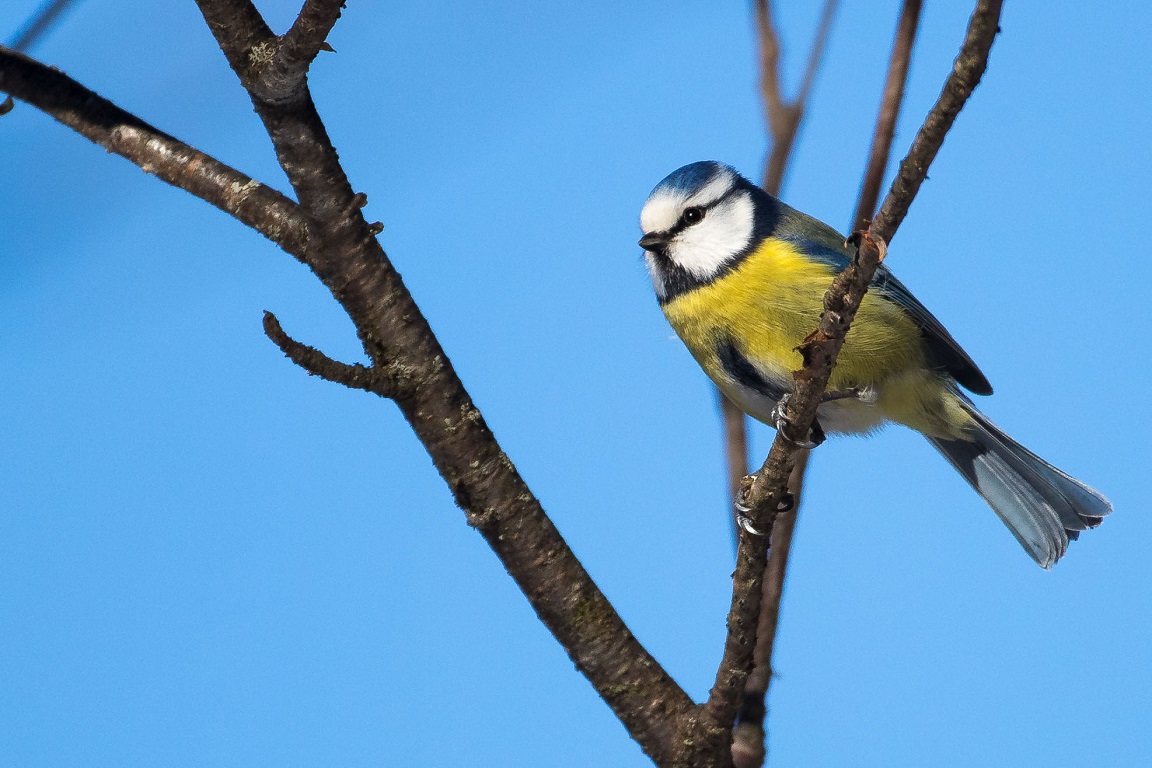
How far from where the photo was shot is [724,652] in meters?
1.28

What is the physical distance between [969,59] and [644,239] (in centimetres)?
107

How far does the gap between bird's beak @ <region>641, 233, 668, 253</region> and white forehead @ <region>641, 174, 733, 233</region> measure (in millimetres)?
12

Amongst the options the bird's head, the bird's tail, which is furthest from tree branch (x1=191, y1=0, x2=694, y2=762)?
the bird's tail

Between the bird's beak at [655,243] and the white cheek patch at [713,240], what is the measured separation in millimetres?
15

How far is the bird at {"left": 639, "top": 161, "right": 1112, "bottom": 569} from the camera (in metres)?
A: 1.69

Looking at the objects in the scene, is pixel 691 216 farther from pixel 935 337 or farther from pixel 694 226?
pixel 935 337

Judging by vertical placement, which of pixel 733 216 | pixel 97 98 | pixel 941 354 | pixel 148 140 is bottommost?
pixel 941 354

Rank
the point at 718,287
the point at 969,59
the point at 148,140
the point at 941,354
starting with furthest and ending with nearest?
the point at 941,354 → the point at 718,287 → the point at 148,140 → the point at 969,59

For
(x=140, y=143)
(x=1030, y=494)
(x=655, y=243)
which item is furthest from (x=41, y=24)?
(x=1030, y=494)

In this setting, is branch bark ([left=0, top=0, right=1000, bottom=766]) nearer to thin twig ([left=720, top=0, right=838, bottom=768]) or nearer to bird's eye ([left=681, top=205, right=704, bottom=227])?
thin twig ([left=720, top=0, right=838, bottom=768])

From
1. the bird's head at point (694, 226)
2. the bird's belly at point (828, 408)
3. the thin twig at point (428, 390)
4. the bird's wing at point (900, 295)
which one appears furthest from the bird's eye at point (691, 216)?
the thin twig at point (428, 390)

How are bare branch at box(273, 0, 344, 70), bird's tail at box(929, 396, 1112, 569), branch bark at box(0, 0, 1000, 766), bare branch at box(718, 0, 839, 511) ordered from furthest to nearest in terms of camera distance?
bird's tail at box(929, 396, 1112, 569) < bare branch at box(718, 0, 839, 511) < branch bark at box(0, 0, 1000, 766) < bare branch at box(273, 0, 344, 70)

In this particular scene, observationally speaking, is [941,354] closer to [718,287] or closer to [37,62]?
[718,287]

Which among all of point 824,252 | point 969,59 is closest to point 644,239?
point 824,252
